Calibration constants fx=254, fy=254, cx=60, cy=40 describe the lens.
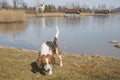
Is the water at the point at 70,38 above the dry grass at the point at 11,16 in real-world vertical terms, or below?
below

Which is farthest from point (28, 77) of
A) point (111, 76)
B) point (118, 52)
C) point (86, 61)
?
point (118, 52)

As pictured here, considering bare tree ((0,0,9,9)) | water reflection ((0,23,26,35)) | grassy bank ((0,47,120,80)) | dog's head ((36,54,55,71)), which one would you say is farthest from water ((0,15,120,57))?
bare tree ((0,0,9,9))

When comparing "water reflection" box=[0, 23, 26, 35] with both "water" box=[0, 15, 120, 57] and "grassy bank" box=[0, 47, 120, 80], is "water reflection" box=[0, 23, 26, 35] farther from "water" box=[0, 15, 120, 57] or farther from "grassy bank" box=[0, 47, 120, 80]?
"grassy bank" box=[0, 47, 120, 80]

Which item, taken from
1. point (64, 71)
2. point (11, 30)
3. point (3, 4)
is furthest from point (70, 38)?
point (3, 4)

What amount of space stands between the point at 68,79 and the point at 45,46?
4.35 ft

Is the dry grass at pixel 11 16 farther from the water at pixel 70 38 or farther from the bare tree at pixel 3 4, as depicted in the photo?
the bare tree at pixel 3 4

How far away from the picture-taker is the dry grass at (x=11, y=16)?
141 feet

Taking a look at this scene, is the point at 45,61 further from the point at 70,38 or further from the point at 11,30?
the point at 11,30

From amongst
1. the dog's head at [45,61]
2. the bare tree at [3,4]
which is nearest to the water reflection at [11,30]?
the dog's head at [45,61]

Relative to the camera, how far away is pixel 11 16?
44.7 m

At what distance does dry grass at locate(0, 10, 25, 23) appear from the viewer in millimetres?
43062

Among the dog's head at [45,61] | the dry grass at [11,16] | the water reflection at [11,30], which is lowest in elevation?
the water reflection at [11,30]

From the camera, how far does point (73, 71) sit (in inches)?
356

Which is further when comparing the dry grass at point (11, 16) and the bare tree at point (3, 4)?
the bare tree at point (3, 4)
